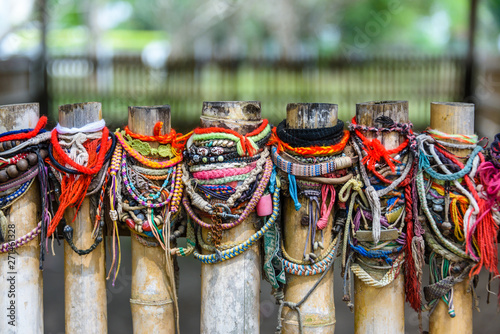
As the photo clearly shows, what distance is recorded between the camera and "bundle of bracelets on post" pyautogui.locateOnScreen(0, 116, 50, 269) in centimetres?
213

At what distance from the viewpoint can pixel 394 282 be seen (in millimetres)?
2209

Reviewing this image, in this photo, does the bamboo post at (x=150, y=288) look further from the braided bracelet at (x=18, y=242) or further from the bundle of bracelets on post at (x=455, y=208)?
the bundle of bracelets on post at (x=455, y=208)

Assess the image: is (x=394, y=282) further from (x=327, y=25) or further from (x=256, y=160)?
(x=327, y=25)

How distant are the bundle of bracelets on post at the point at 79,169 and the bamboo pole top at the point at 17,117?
0.44 feet

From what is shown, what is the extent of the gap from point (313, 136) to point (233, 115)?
300mm

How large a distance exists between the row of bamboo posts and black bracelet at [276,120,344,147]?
0.03 m

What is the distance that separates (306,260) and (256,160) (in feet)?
1.37

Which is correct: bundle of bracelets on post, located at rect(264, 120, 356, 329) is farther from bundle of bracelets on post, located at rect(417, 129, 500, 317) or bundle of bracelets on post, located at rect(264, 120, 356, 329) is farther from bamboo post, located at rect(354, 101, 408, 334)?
bundle of bracelets on post, located at rect(417, 129, 500, 317)

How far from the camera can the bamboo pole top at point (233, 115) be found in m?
2.11

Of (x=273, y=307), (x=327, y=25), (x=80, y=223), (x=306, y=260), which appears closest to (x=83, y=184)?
(x=80, y=223)

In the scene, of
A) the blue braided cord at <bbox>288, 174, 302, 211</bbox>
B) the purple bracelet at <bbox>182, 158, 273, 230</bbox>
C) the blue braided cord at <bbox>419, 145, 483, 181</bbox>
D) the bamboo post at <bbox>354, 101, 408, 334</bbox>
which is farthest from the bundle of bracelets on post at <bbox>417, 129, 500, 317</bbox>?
the purple bracelet at <bbox>182, 158, 273, 230</bbox>

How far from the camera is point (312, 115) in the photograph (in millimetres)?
2111

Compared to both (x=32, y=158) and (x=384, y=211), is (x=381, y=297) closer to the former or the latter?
(x=384, y=211)

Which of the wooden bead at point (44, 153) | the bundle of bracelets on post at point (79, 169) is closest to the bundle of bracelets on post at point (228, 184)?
the bundle of bracelets on post at point (79, 169)
